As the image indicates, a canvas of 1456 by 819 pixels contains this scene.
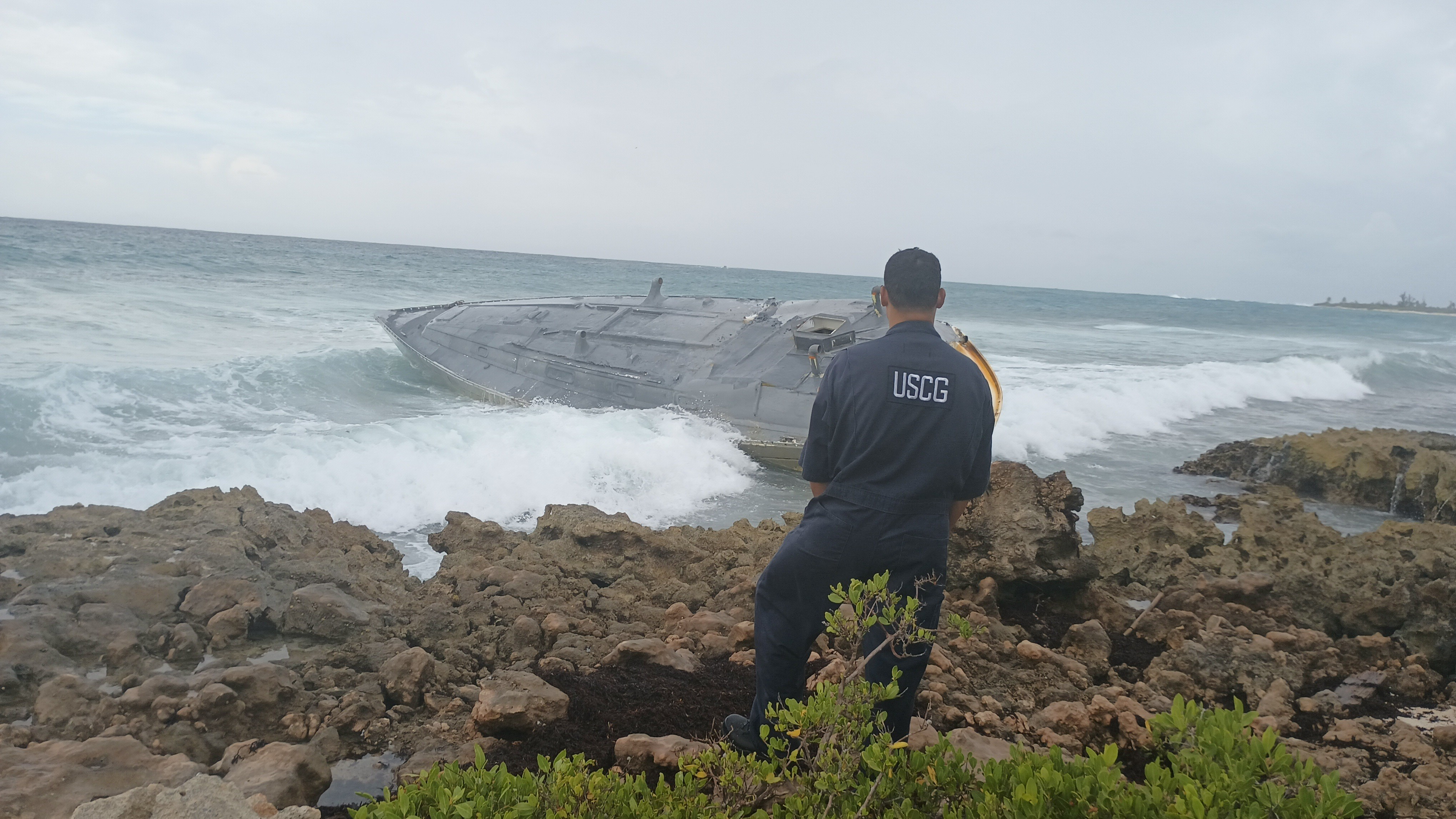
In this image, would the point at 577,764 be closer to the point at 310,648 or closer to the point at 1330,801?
the point at 1330,801

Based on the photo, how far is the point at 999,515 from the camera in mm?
6332

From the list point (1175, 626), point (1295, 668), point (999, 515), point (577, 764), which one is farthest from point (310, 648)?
point (1295, 668)

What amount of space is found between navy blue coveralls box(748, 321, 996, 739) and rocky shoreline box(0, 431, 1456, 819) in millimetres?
773

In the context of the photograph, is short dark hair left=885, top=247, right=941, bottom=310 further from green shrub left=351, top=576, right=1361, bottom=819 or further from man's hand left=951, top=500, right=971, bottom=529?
green shrub left=351, top=576, right=1361, bottom=819

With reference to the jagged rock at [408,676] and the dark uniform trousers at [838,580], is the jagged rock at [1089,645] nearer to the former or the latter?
the dark uniform trousers at [838,580]

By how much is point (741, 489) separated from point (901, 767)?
1118 centimetres

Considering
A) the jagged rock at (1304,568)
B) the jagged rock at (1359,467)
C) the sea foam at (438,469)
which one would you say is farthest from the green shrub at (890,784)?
the jagged rock at (1359,467)

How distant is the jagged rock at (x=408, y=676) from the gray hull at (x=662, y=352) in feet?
28.5

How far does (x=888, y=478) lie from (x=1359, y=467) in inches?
517

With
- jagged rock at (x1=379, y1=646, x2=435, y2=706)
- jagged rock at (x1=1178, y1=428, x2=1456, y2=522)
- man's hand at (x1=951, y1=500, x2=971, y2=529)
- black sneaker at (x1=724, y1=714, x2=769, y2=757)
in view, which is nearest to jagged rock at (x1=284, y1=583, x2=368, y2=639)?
jagged rock at (x1=379, y1=646, x2=435, y2=706)

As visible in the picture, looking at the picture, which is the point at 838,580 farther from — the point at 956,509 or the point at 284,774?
the point at 284,774

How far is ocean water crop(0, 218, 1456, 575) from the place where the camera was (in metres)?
11.4

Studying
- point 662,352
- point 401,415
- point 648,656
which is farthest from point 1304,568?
point 401,415

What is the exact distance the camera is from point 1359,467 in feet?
42.2
